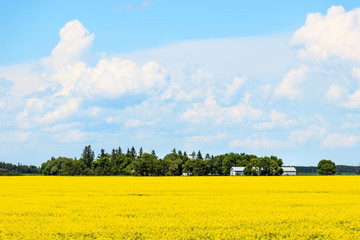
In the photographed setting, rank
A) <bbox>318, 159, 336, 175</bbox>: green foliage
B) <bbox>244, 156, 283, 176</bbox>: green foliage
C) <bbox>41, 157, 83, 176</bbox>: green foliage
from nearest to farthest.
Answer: <bbox>244, 156, 283, 176</bbox>: green foliage → <bbox>41, 157, 83, 176</bbox>: green foliage → <bbox>318, 159, 336, 175</bbox>: green foliage

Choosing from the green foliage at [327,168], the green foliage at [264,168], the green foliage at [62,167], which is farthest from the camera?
the green foliage at [327,168]

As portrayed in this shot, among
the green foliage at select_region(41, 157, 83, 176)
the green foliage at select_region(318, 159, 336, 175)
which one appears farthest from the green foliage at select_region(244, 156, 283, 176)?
the green foliage at select_region(41, 157, 83, 176)

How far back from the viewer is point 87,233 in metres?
19.5

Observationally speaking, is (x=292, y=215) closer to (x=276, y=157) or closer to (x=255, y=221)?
(x=255, y=221)

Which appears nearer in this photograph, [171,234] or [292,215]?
[171,234]

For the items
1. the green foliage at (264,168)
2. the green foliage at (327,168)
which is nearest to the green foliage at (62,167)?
the green foliage at (264,168)

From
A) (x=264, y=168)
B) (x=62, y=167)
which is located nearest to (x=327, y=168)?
(x=264, y=168)

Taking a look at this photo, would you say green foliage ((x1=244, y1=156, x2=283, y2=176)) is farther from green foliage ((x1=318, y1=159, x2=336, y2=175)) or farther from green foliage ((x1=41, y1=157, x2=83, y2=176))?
green foliage ((x1=41, y1=157, x2=83, y2=176))

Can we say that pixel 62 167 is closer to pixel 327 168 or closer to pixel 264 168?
pixel 264 168

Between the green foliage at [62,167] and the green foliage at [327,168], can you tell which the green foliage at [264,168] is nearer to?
the green foliage at [327,168]

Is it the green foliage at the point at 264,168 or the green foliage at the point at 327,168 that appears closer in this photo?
the green foliage at the point at 264,168

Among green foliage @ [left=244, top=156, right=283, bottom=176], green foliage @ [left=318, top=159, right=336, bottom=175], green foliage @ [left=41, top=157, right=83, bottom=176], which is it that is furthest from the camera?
green foliage @ [left=318, top=159, right=336, bottom=175]

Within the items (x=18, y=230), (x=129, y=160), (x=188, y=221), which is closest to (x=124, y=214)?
(x=188, y=221)

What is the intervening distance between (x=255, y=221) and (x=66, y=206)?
15.8m
